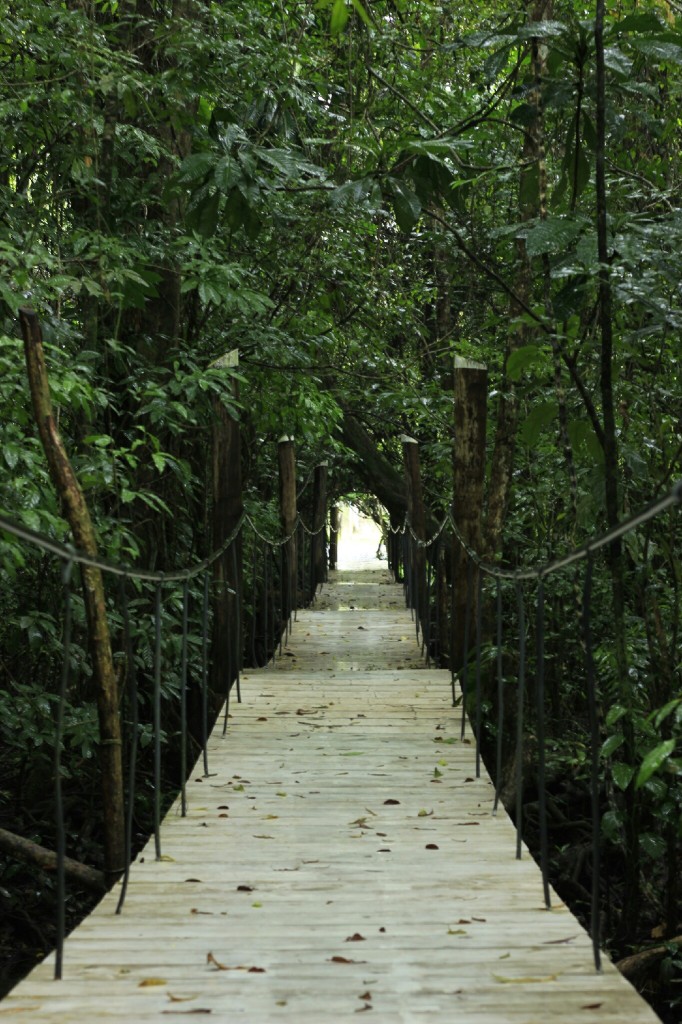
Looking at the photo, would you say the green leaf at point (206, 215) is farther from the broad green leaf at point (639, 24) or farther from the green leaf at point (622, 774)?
the green leaf at point (622, 774)

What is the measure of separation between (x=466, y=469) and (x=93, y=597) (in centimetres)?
317

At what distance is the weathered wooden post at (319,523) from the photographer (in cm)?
1617

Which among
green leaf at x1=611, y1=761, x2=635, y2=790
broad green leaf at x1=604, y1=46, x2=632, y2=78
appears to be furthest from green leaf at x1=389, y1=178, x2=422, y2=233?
green leaf at x1=611, y1=761, x2=635, y2=790

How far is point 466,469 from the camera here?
6738 millimetres

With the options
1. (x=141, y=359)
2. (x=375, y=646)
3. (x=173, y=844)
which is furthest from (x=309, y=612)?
(x=173, y=844)

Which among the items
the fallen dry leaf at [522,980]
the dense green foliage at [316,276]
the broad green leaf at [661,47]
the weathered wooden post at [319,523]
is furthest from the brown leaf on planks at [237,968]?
the weathered wooden post at [319,523]

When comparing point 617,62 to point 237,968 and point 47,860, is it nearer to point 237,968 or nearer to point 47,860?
point 237,968

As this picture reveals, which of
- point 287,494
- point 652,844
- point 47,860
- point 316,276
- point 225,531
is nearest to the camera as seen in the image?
point 652,844

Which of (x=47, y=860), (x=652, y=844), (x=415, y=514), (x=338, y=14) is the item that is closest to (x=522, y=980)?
(x=652, y=844)

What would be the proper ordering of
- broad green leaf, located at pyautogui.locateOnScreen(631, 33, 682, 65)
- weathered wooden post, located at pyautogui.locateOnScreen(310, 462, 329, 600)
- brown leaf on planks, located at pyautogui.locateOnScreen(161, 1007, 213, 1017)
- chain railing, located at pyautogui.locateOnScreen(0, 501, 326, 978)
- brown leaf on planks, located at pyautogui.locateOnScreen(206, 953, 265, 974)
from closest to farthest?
brown leaf on planks, located at pyautogui.locateOnScreen(161, 1007, 213, 1017)
chain railing, located at pyautogui.locateOnScreen(0, 501, 326, 978)
brown leaf on planks, located at pyautogui.locateOnScreen(206, 953, 265, 974)
broad green leaf, located at pyautogui.locateOnScreen(631, 33, 682, 65)
weathered wooden post, located at pyautogui.locateOnScreen(310, 462, 329, 600)

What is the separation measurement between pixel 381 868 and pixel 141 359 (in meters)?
3.70

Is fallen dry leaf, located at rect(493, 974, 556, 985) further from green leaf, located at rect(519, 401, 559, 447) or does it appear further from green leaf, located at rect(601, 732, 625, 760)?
green leaf, located at rect(519, 401, 559, 447)

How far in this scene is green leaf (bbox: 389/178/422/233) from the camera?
432 cm

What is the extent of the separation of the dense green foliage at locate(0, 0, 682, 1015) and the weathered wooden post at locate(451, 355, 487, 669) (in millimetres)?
236
